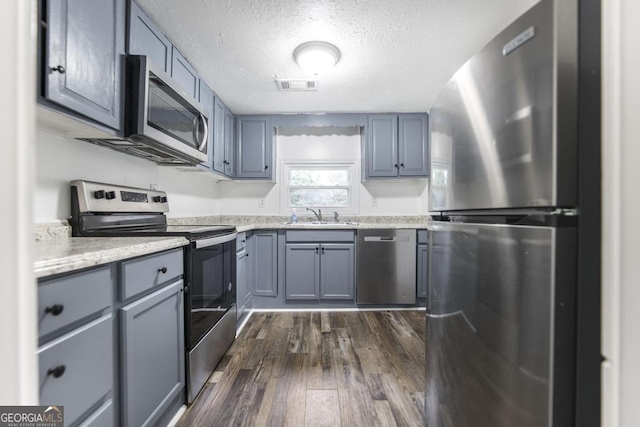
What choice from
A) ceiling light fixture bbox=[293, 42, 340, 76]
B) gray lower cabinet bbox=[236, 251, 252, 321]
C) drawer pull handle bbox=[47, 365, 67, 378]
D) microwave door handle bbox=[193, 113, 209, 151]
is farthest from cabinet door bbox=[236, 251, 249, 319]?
ceiling light fixture bbox=[293, 42, 340, 76]

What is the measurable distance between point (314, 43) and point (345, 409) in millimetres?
2230

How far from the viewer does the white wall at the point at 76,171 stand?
121 centimetres

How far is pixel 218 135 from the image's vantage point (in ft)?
8.39

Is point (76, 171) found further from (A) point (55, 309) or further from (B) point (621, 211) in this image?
(B) point (621, 211)

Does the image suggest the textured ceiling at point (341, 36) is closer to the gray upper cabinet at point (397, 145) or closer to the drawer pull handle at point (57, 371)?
the gray upper cabinet at point (397, 145)

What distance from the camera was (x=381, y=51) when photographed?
6.10 ft

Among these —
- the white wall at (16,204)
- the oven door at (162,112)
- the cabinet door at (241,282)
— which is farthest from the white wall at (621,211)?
the cabinet door at (241,282)

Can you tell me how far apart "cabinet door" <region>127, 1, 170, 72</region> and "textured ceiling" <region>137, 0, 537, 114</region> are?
0.07 m

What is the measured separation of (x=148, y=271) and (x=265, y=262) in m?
1.75

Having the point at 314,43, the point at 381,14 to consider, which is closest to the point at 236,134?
the point at 314,43

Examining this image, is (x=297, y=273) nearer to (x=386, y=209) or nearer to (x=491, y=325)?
(x=386, y=209)

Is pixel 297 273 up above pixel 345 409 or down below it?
above

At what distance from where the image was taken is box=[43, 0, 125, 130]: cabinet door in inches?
36.7
